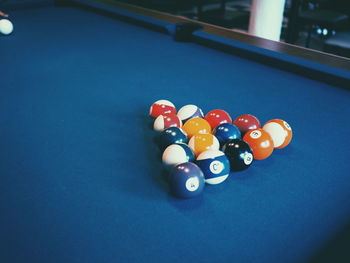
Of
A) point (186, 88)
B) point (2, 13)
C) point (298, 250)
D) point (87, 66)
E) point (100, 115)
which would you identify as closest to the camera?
point (298, 250)

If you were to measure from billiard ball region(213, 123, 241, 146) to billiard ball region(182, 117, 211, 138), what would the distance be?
5 cm

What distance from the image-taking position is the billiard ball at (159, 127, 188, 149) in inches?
49.9

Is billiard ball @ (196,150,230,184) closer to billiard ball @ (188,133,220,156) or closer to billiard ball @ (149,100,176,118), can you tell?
billiard ball @ (188,133,220,156)

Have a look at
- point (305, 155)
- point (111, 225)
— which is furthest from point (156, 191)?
point (305, 155)

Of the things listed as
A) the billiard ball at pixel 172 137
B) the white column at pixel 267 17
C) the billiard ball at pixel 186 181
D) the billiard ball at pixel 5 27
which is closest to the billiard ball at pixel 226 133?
the billiard ball at pixel 172 137

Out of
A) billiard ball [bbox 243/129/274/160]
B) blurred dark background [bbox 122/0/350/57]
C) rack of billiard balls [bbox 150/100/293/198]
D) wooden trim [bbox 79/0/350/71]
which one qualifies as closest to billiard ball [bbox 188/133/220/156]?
rack of billiard balls [bbox 150/100/293/198]

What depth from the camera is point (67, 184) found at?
1125mm

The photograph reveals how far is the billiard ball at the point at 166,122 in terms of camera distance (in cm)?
138

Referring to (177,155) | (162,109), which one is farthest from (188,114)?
(177,155)

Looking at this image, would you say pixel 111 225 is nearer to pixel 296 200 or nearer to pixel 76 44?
pixel 296 200

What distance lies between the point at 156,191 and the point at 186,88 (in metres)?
0.88

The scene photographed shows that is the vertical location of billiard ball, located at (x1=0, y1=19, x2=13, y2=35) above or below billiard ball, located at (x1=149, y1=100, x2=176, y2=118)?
above

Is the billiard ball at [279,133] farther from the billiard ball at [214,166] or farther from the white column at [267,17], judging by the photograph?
the white column at [267,17]

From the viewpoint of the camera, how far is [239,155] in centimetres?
117
